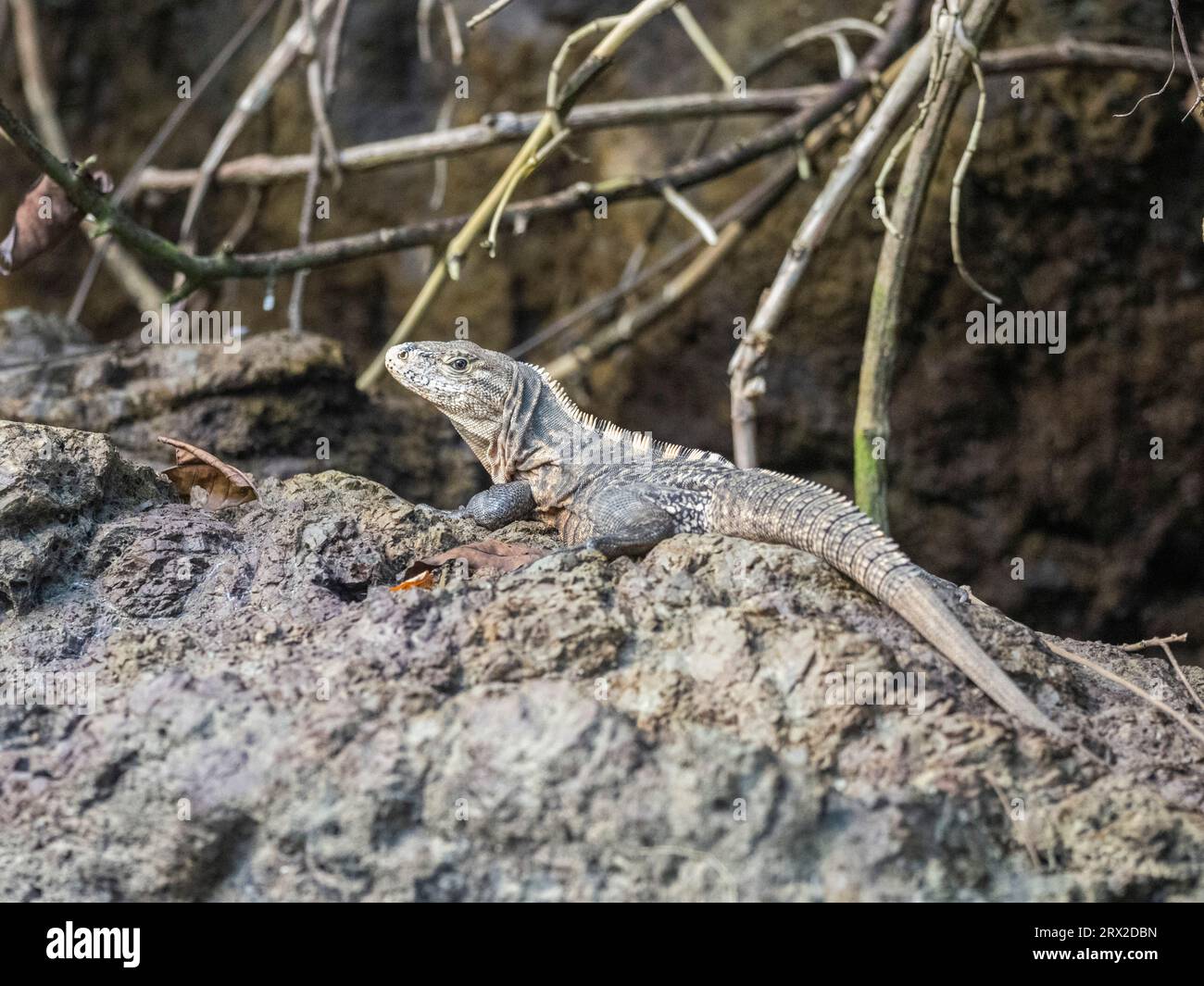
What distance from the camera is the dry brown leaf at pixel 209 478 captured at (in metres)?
5.19

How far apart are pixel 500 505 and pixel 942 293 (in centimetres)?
556

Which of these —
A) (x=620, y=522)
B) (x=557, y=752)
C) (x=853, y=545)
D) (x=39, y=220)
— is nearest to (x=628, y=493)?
(x=620, y=522)

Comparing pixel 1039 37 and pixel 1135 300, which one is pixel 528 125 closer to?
pixel 1039 37

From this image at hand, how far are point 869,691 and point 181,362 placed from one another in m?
4.43

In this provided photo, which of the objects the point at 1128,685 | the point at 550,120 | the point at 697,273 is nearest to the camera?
the point at 1128,685

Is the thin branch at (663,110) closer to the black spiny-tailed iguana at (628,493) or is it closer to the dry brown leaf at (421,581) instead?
the black spiny-tailed iguana at (628,493)

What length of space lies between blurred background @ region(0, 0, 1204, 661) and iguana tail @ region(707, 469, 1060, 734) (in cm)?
283

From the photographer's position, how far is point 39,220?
6.25 meters

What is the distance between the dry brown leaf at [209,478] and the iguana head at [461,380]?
3.31ft

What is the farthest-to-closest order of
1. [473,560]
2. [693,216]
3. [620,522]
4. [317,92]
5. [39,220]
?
[317,92], [693,216], [39,220], [620,522], [473,560]

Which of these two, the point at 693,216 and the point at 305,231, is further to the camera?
the point at 305,231

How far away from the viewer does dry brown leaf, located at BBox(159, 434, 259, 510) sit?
204 inches

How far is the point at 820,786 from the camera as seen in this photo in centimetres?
355

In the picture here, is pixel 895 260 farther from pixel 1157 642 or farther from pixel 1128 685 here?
pixel 1128 685
